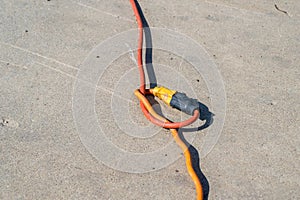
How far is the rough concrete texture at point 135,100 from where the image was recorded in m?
2.07

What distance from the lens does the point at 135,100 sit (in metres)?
2.46

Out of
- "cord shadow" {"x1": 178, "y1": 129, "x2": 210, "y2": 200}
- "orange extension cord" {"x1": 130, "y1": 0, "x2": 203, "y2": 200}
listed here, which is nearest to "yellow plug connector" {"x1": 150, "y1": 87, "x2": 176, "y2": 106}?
"orange extension cord" {"x1": 130, "y1": 0, "x2": 203, "y2": 200}

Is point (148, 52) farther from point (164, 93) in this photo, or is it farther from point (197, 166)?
point (197, 166)

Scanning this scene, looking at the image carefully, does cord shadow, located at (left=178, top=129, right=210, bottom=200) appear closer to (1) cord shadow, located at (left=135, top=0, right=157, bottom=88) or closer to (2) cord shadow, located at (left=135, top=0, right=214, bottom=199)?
(2) cord shadow, located at (left=135, top=0, right=214, bottom=199)

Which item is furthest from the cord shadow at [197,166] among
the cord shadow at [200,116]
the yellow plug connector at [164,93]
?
the yellow plug connector at [164,93]

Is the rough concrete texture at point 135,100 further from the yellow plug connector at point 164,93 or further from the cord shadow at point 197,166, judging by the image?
the yellow plug connector at point 164,93

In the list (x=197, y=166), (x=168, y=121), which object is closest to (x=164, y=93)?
(x=168, y=121)

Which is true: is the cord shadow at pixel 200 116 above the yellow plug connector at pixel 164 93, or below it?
below

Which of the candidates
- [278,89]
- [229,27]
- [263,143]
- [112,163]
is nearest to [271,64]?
[278,89]

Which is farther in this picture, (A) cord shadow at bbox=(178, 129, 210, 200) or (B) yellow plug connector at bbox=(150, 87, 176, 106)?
(B) yellow plug connector at bbox=(150, 87, 176, 106)

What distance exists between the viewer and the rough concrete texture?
2.07 metres

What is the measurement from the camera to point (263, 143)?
2.29 meters

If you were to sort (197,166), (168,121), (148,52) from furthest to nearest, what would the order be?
(148,52)
(168,121)
(197,166)

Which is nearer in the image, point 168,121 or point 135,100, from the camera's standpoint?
point 168,121
